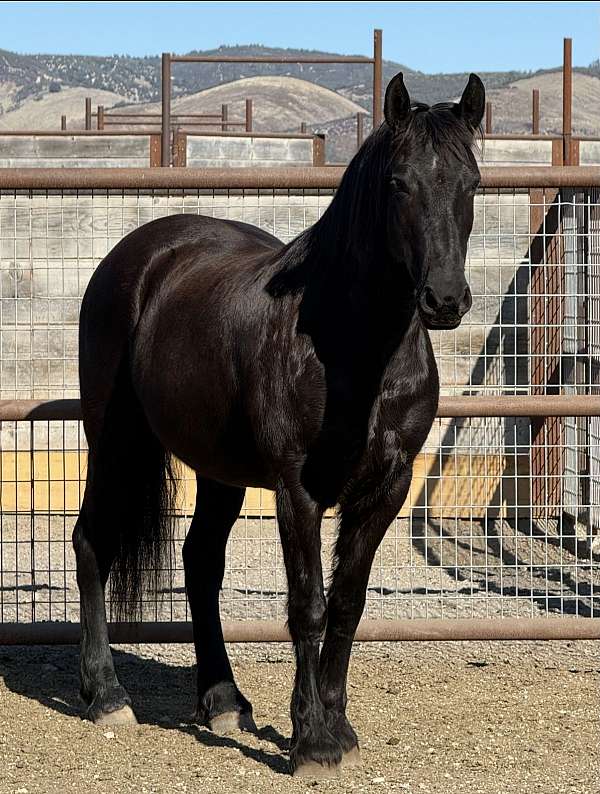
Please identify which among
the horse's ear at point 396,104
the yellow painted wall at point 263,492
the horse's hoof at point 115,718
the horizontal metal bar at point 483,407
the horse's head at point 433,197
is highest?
the horse's ear at point 396,104

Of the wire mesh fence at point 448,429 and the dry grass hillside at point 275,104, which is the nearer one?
the wire mesh fence at point 448,429

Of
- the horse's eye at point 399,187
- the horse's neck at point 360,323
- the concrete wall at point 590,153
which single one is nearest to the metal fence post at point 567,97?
the horse's neck at point 360,323

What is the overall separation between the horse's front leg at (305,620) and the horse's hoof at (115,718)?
0.82 m

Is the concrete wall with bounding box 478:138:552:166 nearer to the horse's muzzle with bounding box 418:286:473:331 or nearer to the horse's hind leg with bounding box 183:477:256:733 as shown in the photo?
the horse's hind leg with bounding box 183:477:256:733

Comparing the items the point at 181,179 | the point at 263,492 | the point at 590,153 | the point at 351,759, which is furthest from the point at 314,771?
the point at 590,153

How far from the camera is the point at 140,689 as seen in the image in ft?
15.0

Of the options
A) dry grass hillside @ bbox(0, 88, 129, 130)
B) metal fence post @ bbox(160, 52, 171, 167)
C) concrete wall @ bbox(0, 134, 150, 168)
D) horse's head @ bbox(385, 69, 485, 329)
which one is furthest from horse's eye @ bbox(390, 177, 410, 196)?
dry grass hillside @ bbox(0, 88, 129, 130)

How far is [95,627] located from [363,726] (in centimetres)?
103

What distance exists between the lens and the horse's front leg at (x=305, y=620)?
3.41 m

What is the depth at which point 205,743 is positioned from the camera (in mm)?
3840

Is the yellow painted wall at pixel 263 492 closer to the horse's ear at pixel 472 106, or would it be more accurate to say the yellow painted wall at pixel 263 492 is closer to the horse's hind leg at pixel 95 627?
the horse's hind leg at pixel 95 627

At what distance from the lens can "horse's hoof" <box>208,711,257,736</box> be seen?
3967mm

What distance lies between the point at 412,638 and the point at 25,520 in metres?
3.39

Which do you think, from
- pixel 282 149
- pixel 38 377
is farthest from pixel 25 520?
pixel 282 149
